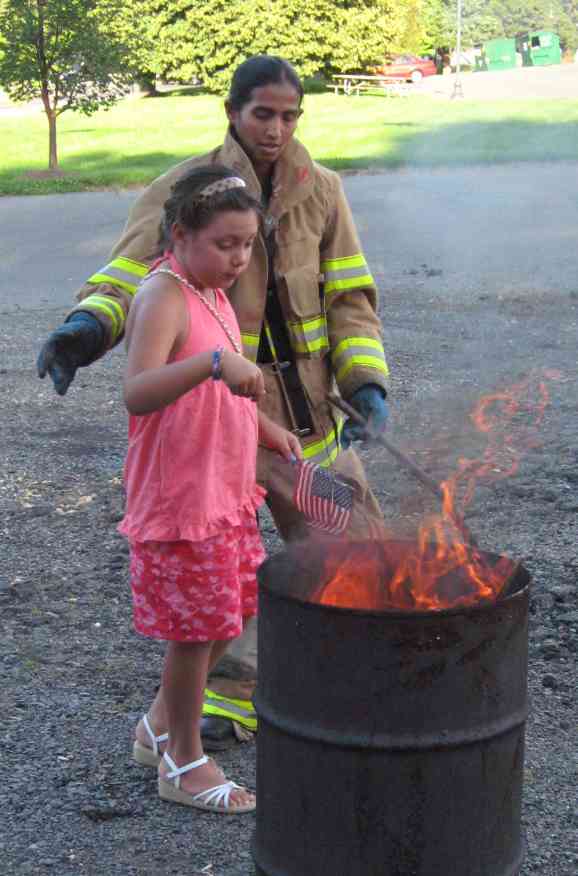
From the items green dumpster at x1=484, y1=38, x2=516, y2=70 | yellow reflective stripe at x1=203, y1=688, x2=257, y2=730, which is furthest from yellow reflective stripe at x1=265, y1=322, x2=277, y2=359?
green dumpster at x1=484, y1=38, x2=516, y2=70

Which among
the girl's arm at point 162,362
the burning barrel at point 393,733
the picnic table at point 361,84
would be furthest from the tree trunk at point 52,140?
the burning barrel at point 393,733

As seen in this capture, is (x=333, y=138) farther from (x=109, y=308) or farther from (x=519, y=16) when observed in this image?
(x=109, y=308)

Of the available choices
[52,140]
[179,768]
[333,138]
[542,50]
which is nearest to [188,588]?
[179,768]

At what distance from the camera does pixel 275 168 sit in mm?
3166

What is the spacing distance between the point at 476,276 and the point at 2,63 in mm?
10543

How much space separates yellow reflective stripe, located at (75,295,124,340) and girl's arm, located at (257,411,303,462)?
1.36ft

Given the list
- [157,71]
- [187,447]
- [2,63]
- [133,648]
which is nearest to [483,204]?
[2,63]

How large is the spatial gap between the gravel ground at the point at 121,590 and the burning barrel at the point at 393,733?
0.62m

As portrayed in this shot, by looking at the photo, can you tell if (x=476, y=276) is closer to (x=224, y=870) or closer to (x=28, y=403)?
(x=28, y=403)

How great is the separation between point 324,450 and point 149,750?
0.86 meters

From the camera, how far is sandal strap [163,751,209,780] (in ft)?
9.86

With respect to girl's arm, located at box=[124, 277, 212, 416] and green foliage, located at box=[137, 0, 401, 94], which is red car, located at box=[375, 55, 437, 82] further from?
girl's arm, located at box=[124, 277, 212, 416]

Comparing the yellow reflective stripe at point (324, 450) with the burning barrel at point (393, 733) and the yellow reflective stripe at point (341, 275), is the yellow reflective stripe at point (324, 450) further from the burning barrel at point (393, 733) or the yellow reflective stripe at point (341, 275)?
the burning barrel at point (393, 733)

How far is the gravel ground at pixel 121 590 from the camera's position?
2.92 metres
